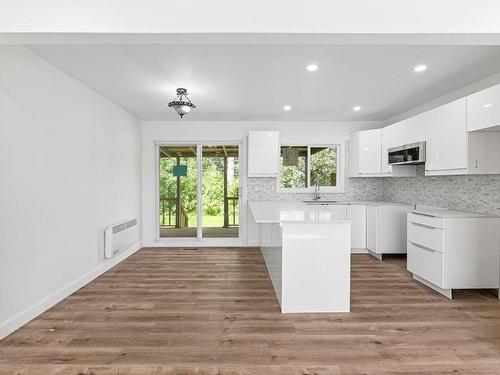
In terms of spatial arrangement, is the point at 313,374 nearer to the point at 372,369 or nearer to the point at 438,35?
the point at 372,369

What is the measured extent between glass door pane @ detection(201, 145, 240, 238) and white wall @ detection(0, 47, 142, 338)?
191 cm

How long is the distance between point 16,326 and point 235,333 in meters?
1.83

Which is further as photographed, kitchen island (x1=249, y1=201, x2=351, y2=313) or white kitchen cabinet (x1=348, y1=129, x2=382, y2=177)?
white kitchen cabinet (x1=348, y1=129, x2=382, y2=177)

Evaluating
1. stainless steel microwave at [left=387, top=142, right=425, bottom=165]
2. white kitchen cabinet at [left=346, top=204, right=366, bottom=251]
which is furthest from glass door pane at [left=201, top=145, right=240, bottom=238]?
stainless steel microwave at [left=387, top=142, right=425, bottom=165]

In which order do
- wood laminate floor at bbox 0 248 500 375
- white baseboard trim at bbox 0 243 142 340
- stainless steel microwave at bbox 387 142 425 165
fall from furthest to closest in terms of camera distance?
stainless steel microwave at bbox 387 142 425 165, white baseboard trim at bbox 0 243 142 340, wood laminate floor at bbox 0 248 500 375

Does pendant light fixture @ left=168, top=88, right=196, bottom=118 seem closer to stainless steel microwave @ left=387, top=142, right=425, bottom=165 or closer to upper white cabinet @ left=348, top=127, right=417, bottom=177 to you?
stainless steel microwave @ left=387, top=142, right=425, bottom=165

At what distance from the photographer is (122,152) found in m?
4.81

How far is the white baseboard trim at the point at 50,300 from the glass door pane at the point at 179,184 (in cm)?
162

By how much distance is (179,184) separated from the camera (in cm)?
597

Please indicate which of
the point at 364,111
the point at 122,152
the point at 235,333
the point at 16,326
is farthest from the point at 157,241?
the point at 364,111

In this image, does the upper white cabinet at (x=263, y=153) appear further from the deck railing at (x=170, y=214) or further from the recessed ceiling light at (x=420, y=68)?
the recessed ceiling light at (x=420, y=68)

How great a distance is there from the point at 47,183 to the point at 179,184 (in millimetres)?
3058

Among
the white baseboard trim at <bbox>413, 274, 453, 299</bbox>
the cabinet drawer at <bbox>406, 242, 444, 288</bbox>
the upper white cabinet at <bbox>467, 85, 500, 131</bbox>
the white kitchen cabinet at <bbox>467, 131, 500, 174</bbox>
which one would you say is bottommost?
the white baseboard trim at <bbox>413, 274, 453, 299</bbox>

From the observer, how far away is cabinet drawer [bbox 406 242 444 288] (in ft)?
10.7
